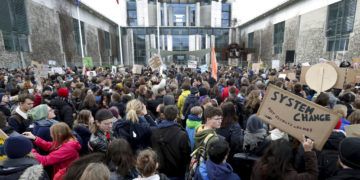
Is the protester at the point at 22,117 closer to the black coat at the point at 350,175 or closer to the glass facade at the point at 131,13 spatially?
the black coat at the point at 350,175

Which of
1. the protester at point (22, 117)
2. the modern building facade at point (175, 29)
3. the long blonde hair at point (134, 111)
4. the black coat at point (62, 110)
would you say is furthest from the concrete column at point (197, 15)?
the long blonde hair at point (134, 111)

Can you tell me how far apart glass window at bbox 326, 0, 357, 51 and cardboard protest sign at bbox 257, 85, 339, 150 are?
18848mm

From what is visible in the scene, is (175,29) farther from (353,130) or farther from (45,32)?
(353,130)

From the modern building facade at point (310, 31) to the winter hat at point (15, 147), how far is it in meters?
19.0

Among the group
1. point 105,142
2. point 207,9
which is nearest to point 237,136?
point 105,142

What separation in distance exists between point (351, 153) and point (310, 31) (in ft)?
78.2

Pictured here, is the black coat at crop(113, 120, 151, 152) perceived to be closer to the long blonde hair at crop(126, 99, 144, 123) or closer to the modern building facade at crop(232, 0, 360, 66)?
the long blonde hair at crop(126, 99, 144, 123)

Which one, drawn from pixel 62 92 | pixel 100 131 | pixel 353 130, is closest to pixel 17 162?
pixel 100 131

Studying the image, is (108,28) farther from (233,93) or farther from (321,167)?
(321,167)

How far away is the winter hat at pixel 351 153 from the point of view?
182 centimetres

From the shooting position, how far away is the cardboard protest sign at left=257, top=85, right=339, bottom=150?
2.28 meters

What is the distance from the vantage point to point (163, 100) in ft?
17.9

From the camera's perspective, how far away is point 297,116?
2439 mm

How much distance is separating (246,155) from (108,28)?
139 feet
